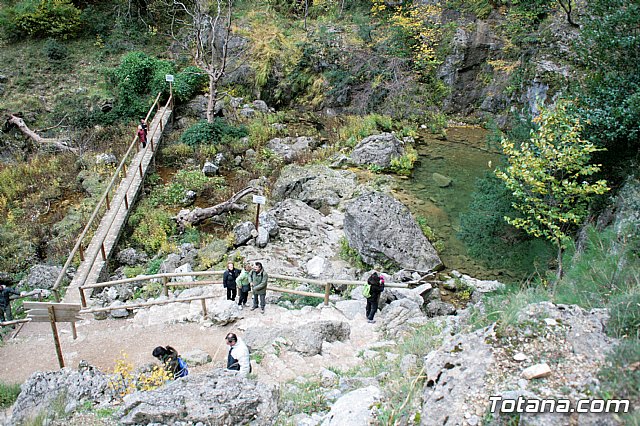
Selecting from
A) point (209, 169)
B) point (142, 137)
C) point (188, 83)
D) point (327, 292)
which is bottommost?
point (327, 292)

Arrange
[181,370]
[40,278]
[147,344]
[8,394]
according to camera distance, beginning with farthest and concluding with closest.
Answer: [40,278]
[147,344]
[8,394]
[181,370]

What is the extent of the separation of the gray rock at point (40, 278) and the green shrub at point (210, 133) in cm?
865

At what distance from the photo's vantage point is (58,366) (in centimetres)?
826

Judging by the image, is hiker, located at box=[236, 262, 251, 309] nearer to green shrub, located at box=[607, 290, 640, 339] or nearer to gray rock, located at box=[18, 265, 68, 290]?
gray rock, located at box=[18, 265, 68, 290]

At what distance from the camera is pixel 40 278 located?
11273 millimetres

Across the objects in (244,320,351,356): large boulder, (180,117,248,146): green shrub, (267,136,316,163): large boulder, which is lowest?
(244,320,351,356): large boulder

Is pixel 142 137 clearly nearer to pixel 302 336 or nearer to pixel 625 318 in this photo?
pixel 302 336

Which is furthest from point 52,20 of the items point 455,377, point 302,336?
point 455,377

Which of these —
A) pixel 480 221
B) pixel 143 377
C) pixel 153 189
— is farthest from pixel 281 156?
pixel 143 377

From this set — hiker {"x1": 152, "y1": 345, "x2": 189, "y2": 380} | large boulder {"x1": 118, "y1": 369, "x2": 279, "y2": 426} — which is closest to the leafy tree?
large boulder {"x1": 118, "y1": 369, "x2": 279, "y2": 426}

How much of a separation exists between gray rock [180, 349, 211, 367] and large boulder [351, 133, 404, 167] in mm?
11112

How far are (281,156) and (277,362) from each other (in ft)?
39.8

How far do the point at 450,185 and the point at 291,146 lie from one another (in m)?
7.02

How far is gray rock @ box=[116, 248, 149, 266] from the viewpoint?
1234 cm
